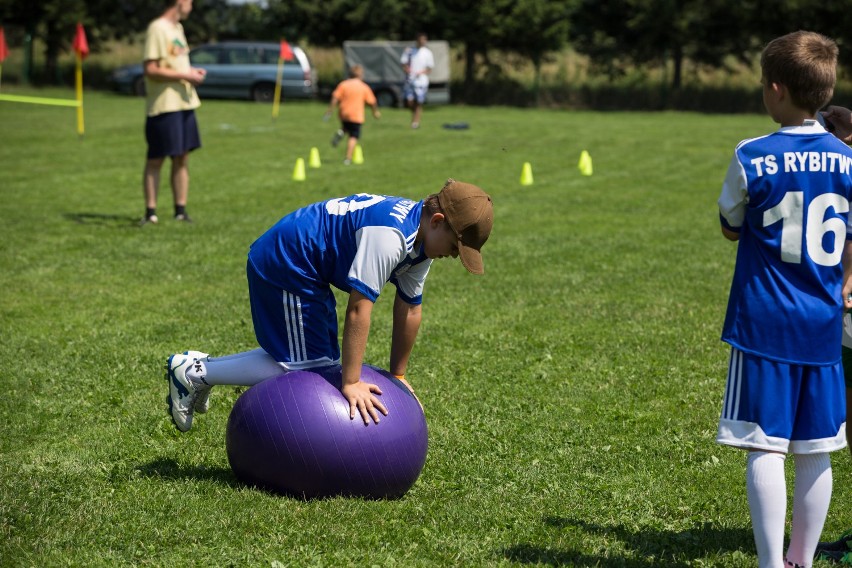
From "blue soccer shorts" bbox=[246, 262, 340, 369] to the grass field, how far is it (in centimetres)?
67

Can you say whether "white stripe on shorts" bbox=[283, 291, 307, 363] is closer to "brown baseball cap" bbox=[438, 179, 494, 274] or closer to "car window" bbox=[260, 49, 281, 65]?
"brown baseball cap" bbox=[438, 179, 494, 274]

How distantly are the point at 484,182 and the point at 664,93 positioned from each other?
2515cm

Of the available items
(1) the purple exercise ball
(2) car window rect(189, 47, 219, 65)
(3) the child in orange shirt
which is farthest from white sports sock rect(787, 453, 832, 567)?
(2) car window rect(189, 47, 219, 65)

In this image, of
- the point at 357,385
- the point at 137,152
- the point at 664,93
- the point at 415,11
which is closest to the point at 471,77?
the point at 415,11

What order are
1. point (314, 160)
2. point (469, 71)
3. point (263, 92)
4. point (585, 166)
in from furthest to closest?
point (469, 71)
point (263, 92)
point (314, 160)
point (585, 166)

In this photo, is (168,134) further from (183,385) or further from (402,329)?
(402,329)

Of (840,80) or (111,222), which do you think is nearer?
(111,222)

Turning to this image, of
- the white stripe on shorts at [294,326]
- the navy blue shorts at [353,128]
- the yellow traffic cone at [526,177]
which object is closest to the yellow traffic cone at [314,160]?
the navy blue shorts at [353,128]

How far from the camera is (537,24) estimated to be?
39.8m

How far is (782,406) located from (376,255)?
1727mm

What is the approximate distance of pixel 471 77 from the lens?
41.2 meters

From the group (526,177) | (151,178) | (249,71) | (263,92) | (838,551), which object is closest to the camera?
(838,551)

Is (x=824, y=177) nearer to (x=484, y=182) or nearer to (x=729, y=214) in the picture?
(x=729, y=214)

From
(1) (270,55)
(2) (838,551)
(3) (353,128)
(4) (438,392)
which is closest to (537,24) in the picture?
(1) (270,55)
